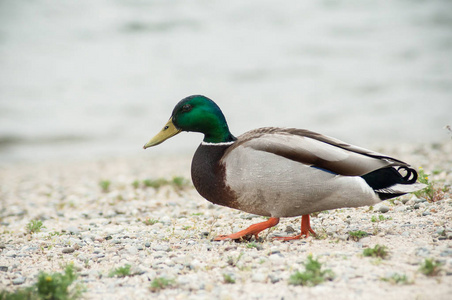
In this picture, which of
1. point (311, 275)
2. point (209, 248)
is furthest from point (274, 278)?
point (209, 248)

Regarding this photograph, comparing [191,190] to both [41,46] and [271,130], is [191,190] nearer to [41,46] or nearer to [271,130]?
[271,130]

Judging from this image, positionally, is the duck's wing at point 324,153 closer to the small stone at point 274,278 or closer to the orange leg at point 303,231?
the orange leg at point 303,231

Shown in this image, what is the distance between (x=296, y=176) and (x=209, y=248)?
93cm

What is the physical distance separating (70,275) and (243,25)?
2145cm

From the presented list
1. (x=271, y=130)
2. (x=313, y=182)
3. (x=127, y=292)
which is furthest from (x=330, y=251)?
(x=127, y=292)

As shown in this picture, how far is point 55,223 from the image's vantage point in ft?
19.1

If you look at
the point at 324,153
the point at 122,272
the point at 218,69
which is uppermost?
the point at 218,69

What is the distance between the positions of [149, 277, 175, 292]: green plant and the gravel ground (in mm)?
31

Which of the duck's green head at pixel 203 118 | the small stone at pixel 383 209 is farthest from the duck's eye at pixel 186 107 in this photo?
the small stone at pixel 383 209

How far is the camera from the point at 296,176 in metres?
3.78

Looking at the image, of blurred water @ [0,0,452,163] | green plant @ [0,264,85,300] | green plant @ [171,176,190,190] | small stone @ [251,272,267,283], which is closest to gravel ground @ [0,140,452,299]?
small stone @ [251,272,267,283]

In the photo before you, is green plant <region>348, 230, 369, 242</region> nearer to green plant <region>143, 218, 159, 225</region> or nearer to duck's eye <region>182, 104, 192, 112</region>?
duck's eye <region>182, 104, 192, 112</region>

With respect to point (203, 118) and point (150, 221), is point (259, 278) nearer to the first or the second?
point (203, 118)

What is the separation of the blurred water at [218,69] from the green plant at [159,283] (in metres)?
10.1
